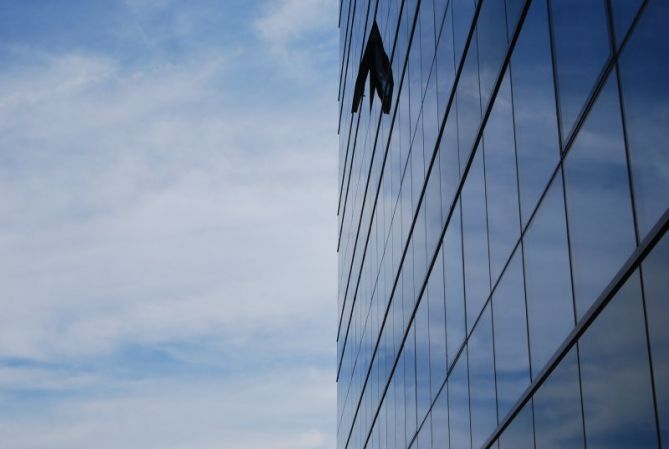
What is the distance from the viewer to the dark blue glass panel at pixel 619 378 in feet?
34.2

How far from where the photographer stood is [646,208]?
10.6 meters

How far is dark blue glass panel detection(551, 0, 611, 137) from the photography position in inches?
476

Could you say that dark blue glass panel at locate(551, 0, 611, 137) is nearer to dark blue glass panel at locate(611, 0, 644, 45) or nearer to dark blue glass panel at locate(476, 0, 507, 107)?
dark blue glass panel at locate(611, 0, 644, 45)

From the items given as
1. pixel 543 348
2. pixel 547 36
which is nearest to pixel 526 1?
pixel 547 36

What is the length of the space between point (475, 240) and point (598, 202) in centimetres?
695

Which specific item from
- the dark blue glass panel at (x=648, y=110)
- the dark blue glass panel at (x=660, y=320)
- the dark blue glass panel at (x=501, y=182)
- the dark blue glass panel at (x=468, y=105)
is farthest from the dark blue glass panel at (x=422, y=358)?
the dark blue glass panel at (x=660, y=320)

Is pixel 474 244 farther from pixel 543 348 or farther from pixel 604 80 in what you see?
pixel 604 80

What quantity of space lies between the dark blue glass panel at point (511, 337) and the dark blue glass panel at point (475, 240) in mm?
1230

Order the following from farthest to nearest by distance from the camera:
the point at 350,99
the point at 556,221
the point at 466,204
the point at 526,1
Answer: the point at 350,99
the point at 466,204
the point at 526,1
the point at 556,221

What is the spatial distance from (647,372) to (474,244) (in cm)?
876

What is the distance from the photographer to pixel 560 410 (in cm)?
1312

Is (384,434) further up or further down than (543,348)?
further up

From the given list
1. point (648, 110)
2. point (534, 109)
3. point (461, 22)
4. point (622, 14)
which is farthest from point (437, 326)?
point (648, 110)

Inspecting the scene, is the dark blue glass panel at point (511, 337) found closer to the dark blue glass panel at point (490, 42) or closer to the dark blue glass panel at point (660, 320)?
the dark blue glass panel at point (490, 42)
